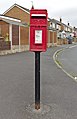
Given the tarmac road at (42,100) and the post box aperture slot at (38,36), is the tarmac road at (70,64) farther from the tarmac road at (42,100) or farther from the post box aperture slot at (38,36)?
the post box aperture slot at (38,36)

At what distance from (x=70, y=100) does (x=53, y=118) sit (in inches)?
60.6

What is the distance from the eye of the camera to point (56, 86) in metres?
8.62

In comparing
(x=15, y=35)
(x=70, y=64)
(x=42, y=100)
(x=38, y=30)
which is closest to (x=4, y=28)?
(x=15, y=35)

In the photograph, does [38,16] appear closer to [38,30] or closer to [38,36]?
[38,30]

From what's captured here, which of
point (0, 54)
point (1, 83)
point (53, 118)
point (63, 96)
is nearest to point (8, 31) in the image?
point (0, 54)

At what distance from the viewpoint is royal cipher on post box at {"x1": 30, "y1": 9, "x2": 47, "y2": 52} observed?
5.70 metres

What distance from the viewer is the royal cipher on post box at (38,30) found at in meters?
5.70

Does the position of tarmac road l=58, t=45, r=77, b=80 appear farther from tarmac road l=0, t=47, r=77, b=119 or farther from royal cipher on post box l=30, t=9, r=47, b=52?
royal cipher on post box l=30, t=9, r=47, b=52

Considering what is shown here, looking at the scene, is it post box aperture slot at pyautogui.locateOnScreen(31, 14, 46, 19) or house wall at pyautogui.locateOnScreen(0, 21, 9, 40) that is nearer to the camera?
post box aperture slot at pyautogui.locateOnScreen(31, 14, 46, 19)

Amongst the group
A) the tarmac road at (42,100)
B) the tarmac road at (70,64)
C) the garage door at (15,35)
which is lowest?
the tarmac road at (70,64)

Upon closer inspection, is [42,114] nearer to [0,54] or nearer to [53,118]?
[53,118]

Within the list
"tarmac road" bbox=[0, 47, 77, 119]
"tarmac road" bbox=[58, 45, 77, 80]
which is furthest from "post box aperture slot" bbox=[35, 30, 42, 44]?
"tarmac road" bbox=[58, 45, 77, 80]

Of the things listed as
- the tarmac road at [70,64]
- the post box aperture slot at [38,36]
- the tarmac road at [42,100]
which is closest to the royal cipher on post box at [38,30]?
the post box aperture slot at [38,36]

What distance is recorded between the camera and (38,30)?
5.77 meters
